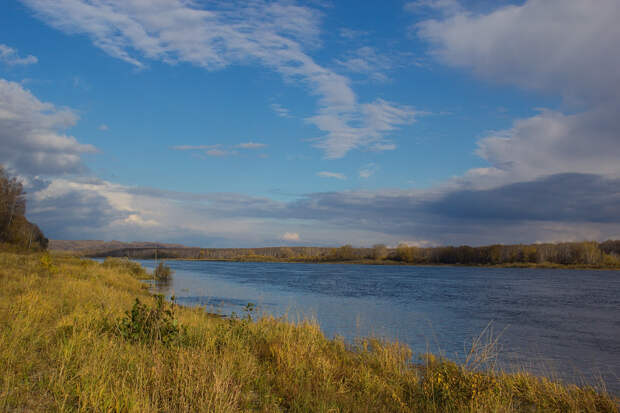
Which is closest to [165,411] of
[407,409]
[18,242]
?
[407,409]

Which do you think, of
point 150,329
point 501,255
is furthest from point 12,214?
point 501,255

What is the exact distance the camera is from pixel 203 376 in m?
5.47

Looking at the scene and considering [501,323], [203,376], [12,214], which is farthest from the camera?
[12,214]

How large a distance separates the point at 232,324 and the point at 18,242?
52322 mm

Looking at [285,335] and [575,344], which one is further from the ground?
[285,335]

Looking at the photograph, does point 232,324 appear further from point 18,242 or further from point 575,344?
point 18,242

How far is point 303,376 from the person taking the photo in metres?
6.92

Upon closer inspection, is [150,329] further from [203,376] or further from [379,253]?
[379,253]

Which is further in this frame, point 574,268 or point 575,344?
point 574,268

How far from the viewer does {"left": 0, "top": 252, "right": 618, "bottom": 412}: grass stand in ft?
15.8

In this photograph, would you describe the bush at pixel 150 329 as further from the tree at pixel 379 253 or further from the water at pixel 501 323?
the tree at pixel 379 253

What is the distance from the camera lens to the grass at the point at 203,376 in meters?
A: 4.83

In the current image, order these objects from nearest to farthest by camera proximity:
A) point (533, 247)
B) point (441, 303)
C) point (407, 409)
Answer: point (407, 409) < point (441, 303) < point (533, 247)

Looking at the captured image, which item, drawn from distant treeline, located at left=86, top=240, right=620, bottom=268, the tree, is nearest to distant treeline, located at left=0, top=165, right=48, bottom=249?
distant treeline, located at left=86, top=240, right=620, bottom=268
